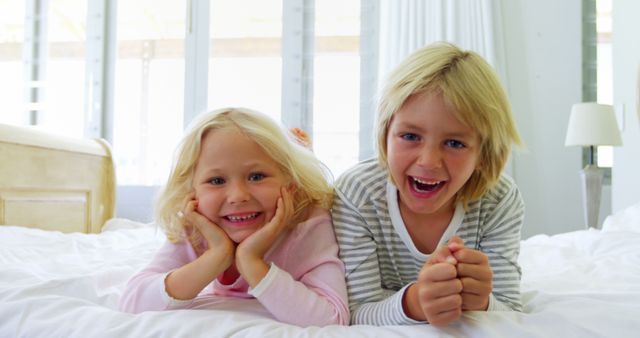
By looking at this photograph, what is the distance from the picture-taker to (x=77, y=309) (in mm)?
765

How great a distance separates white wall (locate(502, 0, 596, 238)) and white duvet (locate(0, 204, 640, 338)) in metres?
1.82

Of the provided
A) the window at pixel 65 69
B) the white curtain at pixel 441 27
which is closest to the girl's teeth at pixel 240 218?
the white curtain at pixel 441 27

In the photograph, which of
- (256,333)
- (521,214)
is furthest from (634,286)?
(256,333)

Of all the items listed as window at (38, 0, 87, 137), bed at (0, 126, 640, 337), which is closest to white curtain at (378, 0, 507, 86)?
bed at (0, 126, 640, 337)

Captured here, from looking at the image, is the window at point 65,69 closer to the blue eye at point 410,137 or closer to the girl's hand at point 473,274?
the blue eye at point 410,137

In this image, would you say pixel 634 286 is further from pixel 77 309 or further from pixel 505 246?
pixel 77 309

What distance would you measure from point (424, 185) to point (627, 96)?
213 centimetres

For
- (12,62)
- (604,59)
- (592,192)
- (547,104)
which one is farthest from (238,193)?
(12,62)

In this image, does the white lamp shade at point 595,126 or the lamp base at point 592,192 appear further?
the lamp base at point 592,192

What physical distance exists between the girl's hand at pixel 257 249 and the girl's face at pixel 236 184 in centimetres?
3

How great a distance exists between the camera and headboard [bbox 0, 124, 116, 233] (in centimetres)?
191

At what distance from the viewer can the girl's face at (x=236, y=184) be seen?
2.85 feet

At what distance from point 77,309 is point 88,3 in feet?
11.5

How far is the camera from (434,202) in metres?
0.85
